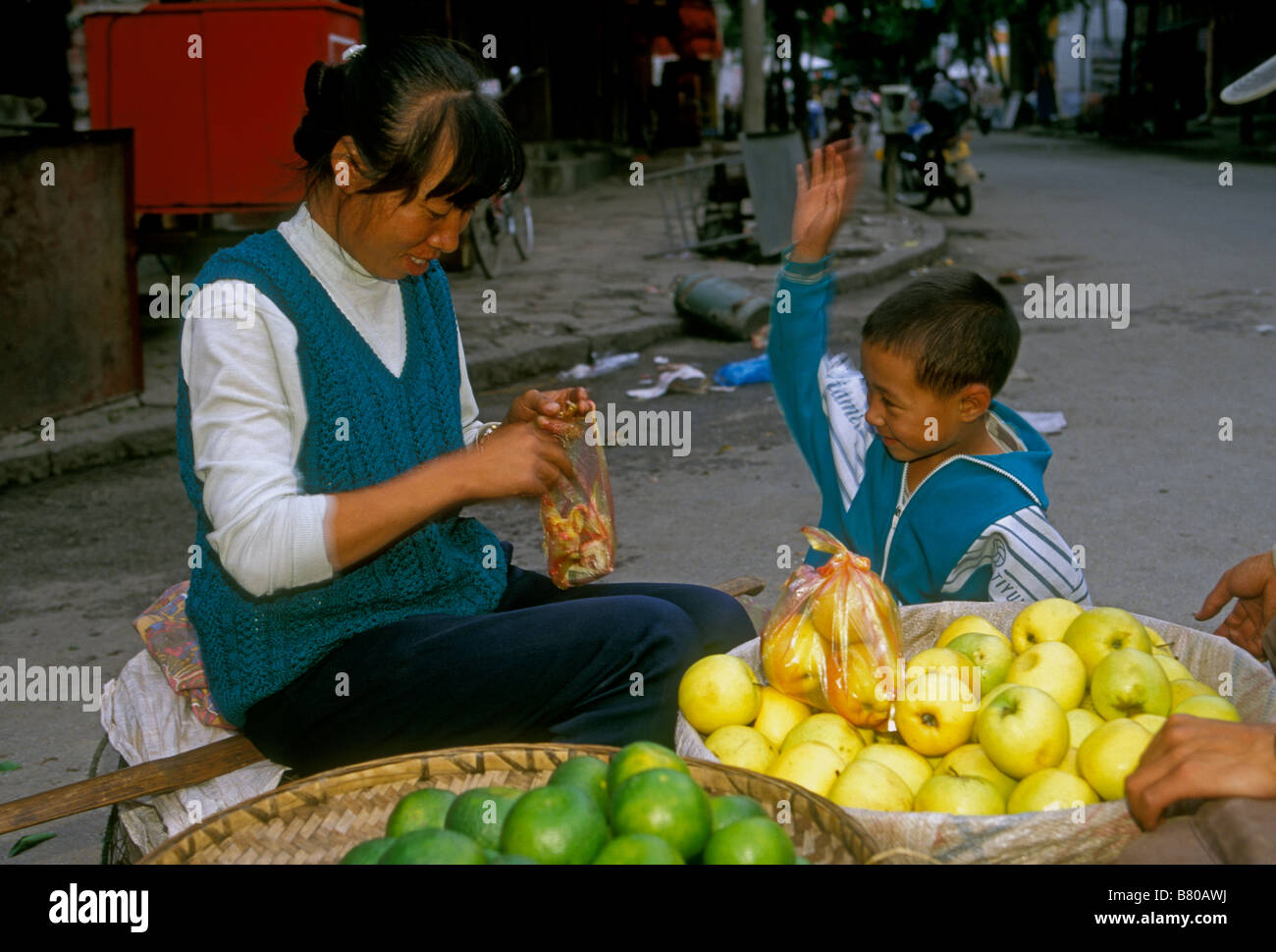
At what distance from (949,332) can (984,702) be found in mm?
873

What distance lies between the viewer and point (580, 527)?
259 centimetres

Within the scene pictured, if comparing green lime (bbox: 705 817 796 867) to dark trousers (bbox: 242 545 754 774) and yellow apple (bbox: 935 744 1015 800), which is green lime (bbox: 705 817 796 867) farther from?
dark trousers (bbox: 242 545 754 774)

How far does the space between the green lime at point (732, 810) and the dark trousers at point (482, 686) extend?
55 cm

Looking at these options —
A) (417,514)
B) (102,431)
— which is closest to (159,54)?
(102,431)

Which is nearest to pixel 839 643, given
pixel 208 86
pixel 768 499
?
pixel 768 499

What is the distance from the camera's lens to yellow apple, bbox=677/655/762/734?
2174 millimetres

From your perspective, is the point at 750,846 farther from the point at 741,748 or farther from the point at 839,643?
the point at 839,643

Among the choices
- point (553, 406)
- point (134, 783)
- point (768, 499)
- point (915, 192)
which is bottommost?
point (768, 499)

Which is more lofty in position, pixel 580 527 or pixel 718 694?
pixel 580 527

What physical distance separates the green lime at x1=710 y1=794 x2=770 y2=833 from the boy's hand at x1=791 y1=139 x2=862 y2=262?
1.45m

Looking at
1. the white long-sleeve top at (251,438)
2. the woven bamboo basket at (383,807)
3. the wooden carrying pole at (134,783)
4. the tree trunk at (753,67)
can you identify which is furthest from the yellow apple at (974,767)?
the tree trunk at (753,67)

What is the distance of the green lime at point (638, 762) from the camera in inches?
65.6

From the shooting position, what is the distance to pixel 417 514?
1.95m

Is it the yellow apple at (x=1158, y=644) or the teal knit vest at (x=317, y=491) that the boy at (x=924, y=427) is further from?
the teal knit vest at (x=317, y=491)
